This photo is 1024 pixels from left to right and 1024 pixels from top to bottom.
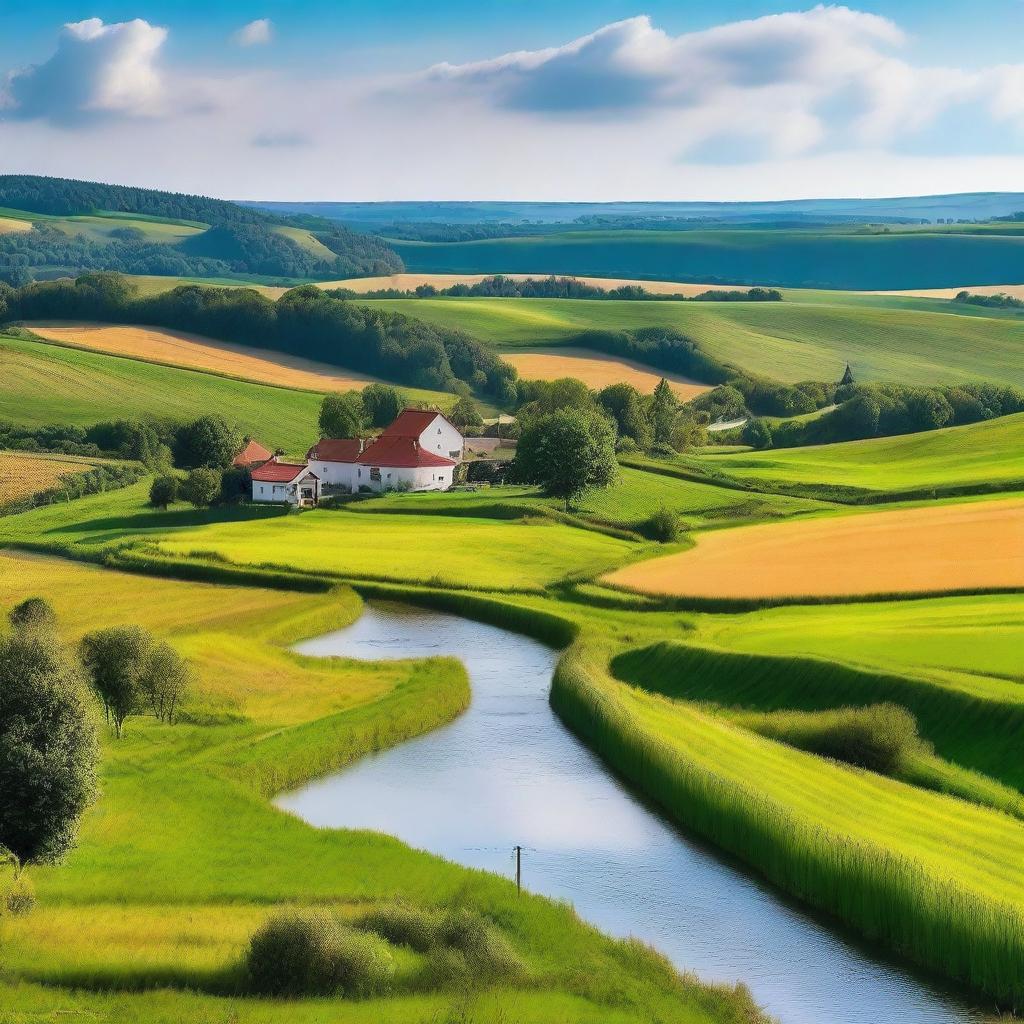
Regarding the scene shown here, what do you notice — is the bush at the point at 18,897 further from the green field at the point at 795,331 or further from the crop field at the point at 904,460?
the green field at the point at 795,331

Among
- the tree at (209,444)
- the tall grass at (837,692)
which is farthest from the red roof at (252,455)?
the tall grass at (837,692)

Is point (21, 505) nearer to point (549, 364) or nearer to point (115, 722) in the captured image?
point (115, 722)

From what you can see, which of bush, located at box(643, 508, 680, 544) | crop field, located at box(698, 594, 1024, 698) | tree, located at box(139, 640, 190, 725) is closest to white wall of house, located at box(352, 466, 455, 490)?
bush, located at box(643, 508, 680, 544)

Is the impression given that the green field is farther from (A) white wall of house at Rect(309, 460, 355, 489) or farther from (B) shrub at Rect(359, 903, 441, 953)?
(B) shrub at Rect(359, 903, 441, 953)

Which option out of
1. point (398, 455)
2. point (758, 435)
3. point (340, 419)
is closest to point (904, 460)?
point (758, 435)

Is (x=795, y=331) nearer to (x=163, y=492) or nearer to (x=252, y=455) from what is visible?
(x=252, y=455)

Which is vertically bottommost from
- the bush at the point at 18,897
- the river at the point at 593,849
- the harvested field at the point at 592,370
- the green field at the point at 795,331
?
the river at the point at 593,849
